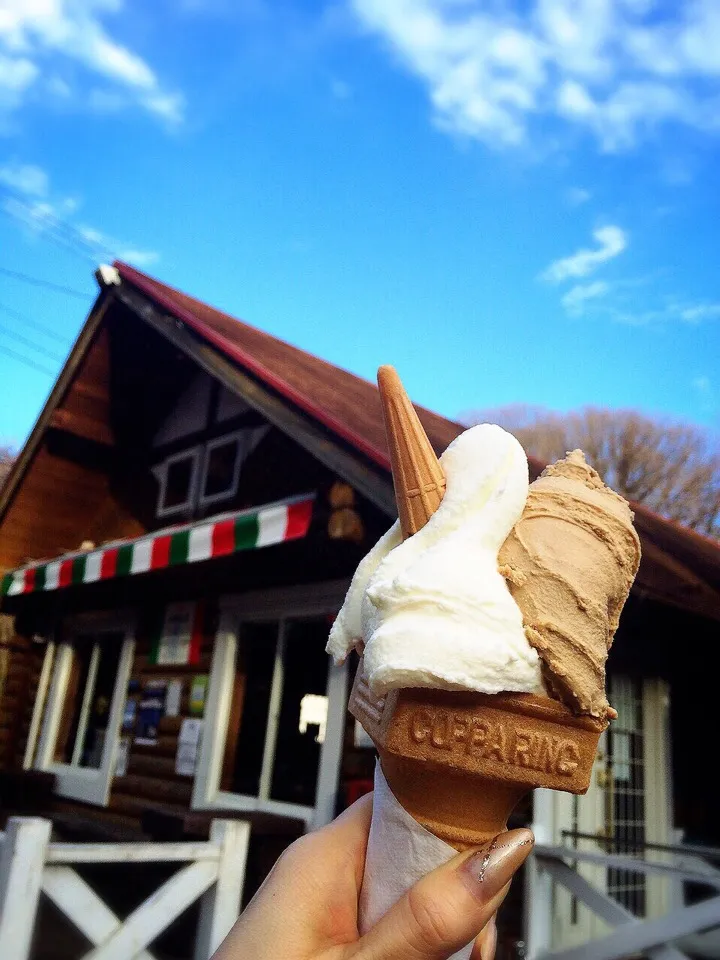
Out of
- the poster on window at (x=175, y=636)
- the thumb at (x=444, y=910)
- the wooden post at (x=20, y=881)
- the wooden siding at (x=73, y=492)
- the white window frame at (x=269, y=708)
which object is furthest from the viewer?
the wooden siding at (x=73, y=492)

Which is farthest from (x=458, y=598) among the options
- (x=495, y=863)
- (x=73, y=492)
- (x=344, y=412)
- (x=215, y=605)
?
(x=73, y=492)

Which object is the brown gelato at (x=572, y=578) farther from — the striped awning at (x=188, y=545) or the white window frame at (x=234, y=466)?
the white window frame at (x=234, y=466)

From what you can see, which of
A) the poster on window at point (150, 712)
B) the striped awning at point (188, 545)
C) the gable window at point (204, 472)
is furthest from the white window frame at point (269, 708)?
the gable window at point (204, 472)

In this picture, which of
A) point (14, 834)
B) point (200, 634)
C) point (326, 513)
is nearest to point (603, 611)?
point (14, 834)

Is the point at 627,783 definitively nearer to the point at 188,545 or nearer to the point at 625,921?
the point at 625,921

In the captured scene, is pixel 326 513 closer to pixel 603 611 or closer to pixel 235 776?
pixel 235 776

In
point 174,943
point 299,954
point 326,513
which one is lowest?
point 174,943
